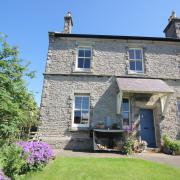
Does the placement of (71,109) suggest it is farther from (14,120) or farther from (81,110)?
(14,120)

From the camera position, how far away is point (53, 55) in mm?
11945

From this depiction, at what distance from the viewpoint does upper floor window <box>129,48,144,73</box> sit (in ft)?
39.8

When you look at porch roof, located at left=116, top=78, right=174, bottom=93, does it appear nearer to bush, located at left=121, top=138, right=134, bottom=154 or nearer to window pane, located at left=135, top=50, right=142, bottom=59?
window pane, located at left=135, top=50, right=142, bottom=59

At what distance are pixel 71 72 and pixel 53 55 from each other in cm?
177

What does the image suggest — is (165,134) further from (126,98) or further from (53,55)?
(53,55)

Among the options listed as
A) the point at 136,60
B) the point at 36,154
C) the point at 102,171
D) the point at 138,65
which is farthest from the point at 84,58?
the point at 102,171

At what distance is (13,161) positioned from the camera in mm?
5129

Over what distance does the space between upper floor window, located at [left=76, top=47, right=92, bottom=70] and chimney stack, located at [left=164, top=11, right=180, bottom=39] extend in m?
6.59

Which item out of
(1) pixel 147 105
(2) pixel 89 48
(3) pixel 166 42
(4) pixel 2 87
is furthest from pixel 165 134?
(4) pixel 2 87

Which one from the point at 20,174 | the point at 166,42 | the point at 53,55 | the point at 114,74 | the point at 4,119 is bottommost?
the point at 20,174

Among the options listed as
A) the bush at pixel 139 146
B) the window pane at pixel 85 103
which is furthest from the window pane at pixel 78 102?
the bush at pixel 139 146

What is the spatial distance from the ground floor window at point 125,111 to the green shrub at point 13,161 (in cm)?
667

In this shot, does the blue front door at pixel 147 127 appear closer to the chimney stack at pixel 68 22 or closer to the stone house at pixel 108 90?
the stone house at pixel 108 90

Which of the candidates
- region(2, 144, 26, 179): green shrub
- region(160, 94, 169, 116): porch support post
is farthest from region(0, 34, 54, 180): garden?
region(160, 94, 169, 116): porch support post
